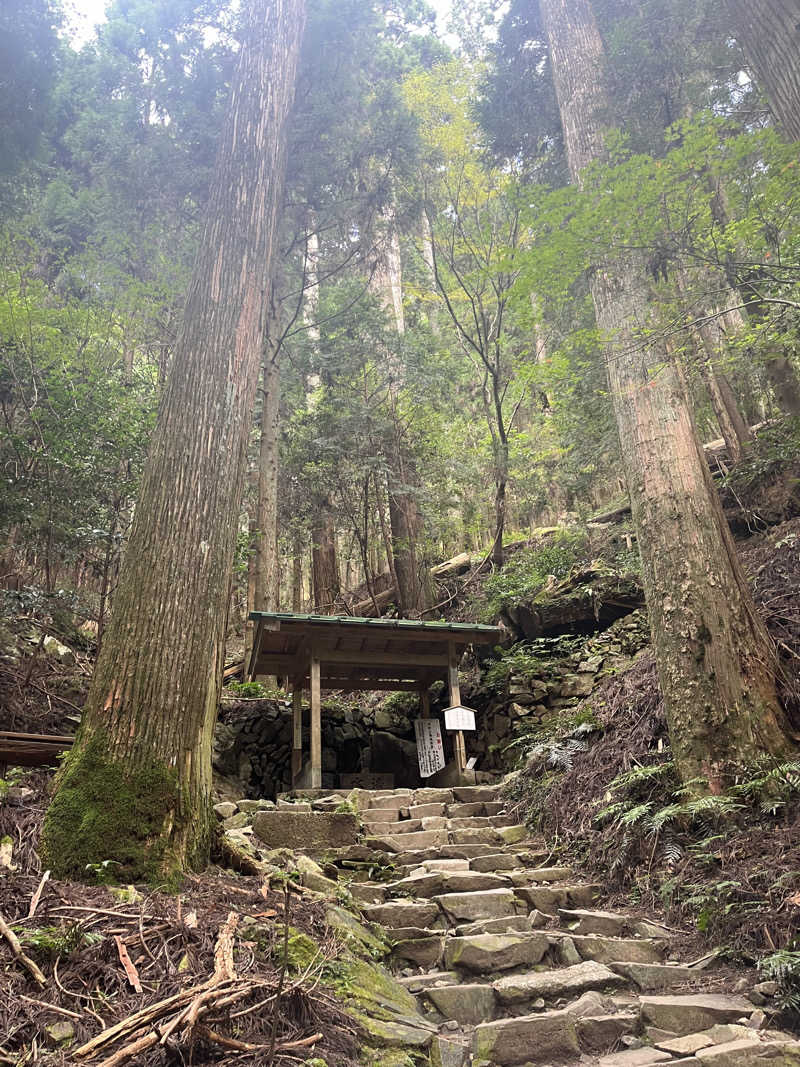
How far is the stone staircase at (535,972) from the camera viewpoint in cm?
288

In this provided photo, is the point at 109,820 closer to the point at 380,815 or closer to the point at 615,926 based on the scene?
the point at 615,926

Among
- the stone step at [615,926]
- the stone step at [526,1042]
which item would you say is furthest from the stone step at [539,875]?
the stone step at [526,1042]

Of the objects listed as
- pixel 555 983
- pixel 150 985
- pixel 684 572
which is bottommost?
pixel 555 983

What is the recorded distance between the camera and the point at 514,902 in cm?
463

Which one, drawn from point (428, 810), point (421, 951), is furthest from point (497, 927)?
point (428, 810)

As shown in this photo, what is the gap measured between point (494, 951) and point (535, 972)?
280mm

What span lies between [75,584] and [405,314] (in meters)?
13.0

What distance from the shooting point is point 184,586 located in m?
4.14

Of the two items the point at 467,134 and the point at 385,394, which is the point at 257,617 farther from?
the point at 467,134

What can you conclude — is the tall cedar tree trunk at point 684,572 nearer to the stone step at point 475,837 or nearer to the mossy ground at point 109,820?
the stone step at point 475,837

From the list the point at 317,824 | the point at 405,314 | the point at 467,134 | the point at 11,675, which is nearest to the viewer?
the point at 317,824

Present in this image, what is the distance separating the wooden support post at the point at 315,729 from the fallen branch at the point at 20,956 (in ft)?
20.3

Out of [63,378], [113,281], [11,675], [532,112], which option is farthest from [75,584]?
[532,112]

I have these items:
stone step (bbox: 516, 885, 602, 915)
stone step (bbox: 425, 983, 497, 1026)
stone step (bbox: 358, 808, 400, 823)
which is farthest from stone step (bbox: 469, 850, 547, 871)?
stone step (bbox: 425, 983, 497, 1026)
